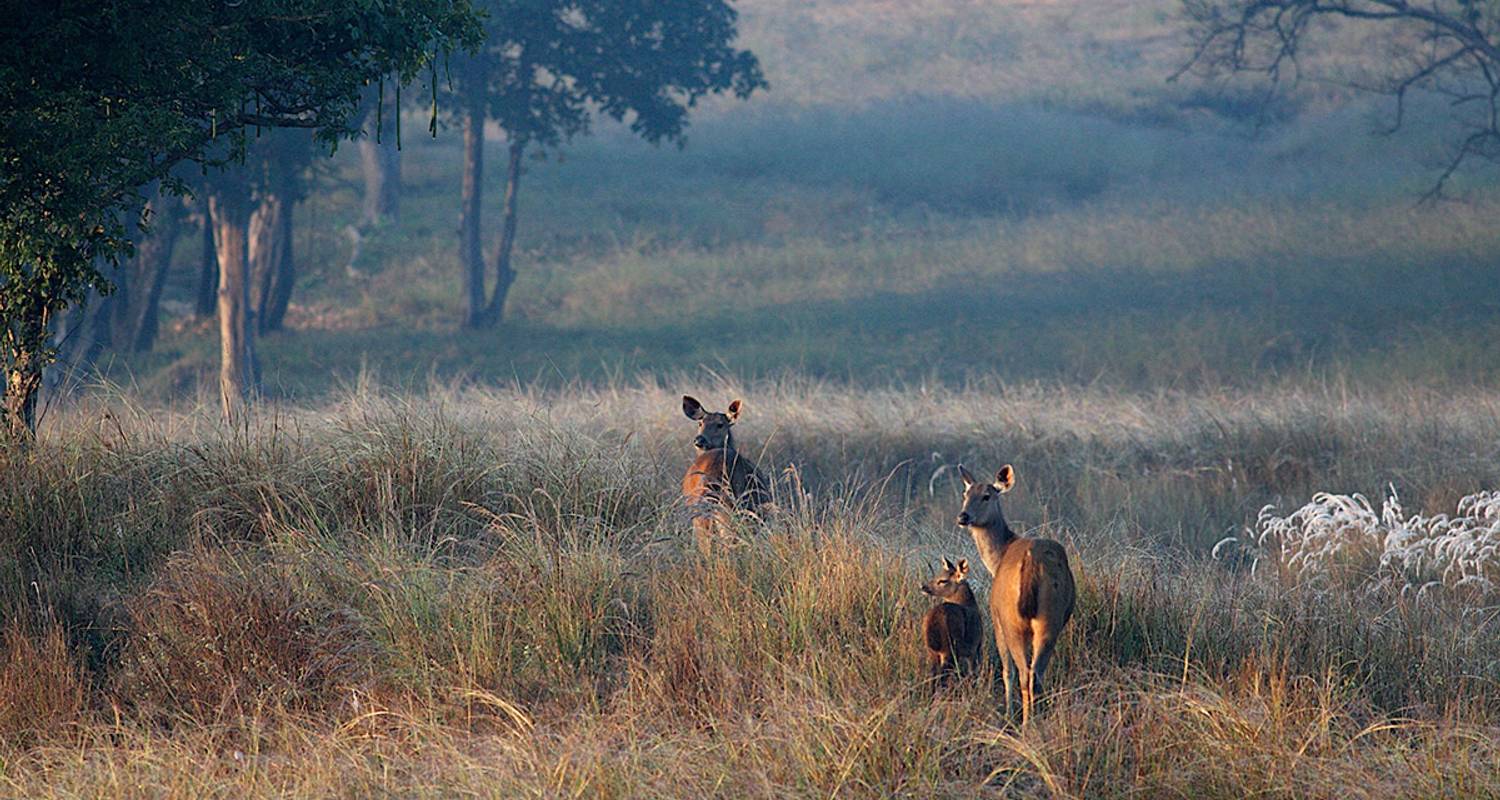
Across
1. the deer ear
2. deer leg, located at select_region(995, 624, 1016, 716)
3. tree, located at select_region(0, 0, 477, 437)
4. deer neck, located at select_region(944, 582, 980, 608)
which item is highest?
tree, located at select_region(0, 0, 477, 437)

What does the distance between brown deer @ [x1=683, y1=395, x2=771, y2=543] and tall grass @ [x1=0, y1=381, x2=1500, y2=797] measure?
211 mm

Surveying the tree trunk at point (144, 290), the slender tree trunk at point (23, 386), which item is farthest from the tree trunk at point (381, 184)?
the slender tree trunk at point (23, 386)

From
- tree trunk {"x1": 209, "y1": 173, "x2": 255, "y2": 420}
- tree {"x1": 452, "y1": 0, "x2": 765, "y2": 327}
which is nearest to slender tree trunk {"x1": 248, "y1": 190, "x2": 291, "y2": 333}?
tree {"x1": 452, "y1": 0, "x2": 765, "y2": 327}

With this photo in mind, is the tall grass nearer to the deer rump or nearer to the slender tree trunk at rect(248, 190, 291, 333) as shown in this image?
the deer rump

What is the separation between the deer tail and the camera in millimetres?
5777

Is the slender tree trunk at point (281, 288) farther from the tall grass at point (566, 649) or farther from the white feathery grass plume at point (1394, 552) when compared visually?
the white feathery grass plume at point (1394, 552)

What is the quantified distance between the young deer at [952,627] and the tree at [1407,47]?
17.2 meters

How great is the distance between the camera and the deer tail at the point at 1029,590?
227 inches

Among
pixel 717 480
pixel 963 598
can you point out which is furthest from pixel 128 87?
pixel 963 598

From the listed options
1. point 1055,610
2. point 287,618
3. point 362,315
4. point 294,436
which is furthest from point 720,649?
point 362,315

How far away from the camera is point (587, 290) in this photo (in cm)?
2984

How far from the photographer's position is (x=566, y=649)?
687cm

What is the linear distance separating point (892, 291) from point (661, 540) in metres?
22.2

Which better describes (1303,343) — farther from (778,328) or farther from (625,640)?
(625,640)
